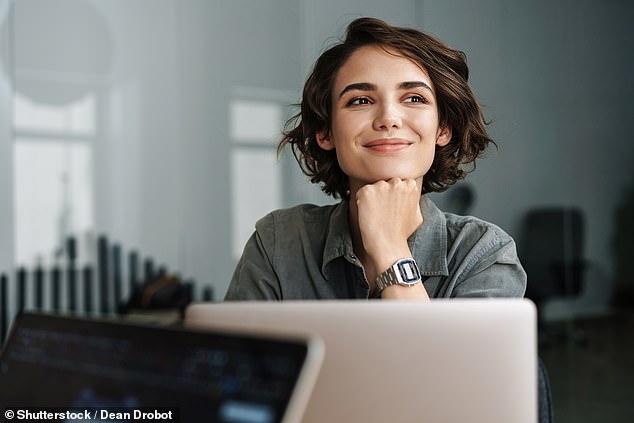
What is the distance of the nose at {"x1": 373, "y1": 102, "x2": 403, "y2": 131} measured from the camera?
1802mm

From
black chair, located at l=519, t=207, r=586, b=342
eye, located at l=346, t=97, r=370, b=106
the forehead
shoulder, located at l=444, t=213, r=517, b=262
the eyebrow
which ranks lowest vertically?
black chair, located at l=519, t=207, r=586, b=342

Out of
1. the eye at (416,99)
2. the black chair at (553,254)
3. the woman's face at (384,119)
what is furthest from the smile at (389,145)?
the black chair at (553,254)

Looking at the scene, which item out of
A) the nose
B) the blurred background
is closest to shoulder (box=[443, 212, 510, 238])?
the nose

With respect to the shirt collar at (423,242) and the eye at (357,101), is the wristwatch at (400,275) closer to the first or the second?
the shirt collar at (423,242)

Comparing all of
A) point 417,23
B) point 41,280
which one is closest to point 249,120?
point 417,23

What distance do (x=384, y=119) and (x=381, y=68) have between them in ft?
0.41

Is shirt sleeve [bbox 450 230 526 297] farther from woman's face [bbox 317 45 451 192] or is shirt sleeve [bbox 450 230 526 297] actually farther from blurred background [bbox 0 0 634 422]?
blurred background [bbox 0 0 634 422]

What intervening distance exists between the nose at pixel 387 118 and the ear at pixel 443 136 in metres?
0.15

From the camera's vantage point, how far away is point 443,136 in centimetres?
193

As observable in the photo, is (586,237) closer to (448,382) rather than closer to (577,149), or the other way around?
(577,149)

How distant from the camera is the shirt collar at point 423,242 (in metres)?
1.68

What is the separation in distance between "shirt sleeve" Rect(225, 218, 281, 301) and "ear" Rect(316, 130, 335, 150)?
262mm

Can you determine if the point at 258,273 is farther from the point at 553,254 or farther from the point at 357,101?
the point at 553,254

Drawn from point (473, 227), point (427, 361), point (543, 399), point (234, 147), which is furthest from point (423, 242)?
point (234, 147)
